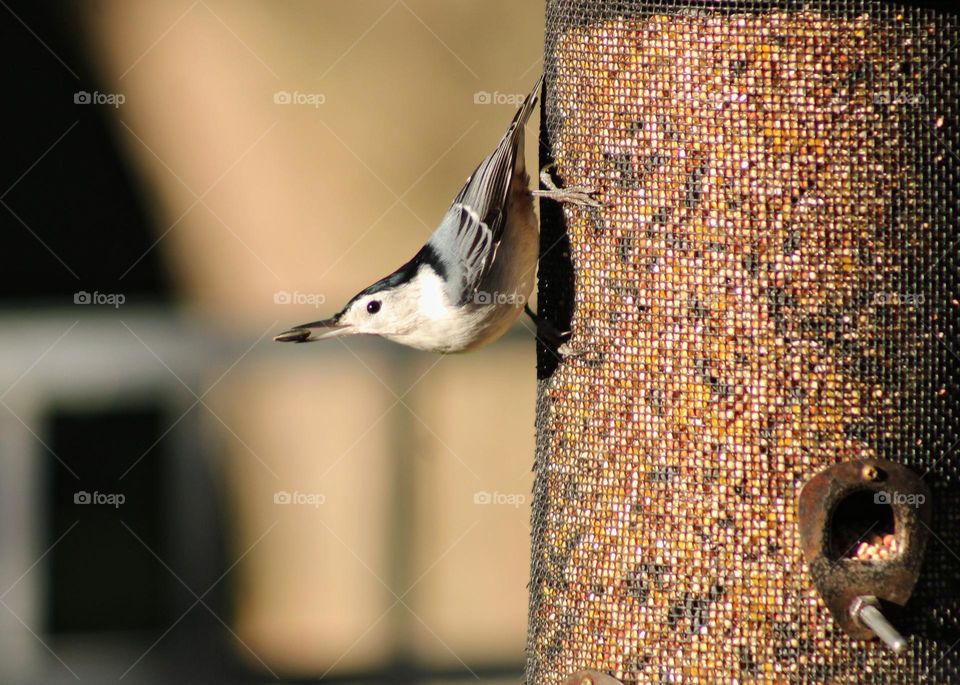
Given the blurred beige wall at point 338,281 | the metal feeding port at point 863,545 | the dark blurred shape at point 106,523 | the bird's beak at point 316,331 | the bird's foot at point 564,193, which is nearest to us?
the metal feeding port at point 863,545

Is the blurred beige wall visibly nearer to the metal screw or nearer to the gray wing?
the gray wing

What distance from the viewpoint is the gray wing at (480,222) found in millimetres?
3236

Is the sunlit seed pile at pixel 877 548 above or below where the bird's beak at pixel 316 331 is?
below

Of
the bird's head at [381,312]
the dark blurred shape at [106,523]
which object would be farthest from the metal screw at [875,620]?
the dark blurred shape at [106,523]

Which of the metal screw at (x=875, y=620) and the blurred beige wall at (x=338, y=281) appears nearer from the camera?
the metal screw at (x=875, y=620)

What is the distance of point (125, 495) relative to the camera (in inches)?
237

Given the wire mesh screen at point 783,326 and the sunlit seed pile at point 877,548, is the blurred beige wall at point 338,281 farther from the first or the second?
the sunlit seed pile at point 877,548

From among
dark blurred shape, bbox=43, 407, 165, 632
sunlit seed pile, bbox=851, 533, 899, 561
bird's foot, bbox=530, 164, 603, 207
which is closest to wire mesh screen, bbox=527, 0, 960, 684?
sunlit seed pile, bbox=851, 533, 899, 561

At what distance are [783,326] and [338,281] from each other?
3478mm

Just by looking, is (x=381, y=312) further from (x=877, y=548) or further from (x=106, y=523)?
(x=106, y=523)

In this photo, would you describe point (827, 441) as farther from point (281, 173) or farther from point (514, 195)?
point (281, 173)

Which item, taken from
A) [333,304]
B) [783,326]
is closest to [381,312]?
[783,326]

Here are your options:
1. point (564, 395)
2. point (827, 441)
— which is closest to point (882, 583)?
point (827, 441)

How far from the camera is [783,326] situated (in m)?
2.68
